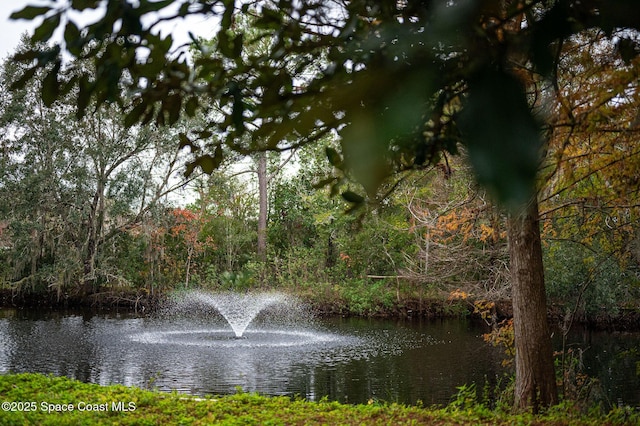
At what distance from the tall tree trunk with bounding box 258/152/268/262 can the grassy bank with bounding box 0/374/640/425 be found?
13039 mm

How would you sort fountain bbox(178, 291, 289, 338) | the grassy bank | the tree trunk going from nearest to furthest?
1. the grassy bank
2. the tree trunk
3. fountain bbox(178, 291, 289, 338)

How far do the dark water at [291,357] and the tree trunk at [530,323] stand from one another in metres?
1.02

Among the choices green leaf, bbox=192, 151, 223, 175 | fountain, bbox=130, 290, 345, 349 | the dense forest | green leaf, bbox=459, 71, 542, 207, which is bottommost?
fountain, bbox=130, 290, 345, 349

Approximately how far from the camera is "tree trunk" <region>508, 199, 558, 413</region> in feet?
15.9

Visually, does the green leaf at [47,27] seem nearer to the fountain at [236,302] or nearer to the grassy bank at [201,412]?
the grassy bank at [201,412]

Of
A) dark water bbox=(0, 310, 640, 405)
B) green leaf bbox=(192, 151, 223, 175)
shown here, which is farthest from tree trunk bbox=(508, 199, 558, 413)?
green leaf bbox=(192, 151, 223, 175)

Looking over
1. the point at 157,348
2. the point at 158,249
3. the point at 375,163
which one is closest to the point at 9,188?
the point at 158,249

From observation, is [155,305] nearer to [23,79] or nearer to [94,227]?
[94,227]

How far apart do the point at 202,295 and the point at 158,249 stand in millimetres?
1716

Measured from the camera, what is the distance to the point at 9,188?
1514 cm

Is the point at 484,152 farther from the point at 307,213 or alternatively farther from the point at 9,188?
the point at 307,213

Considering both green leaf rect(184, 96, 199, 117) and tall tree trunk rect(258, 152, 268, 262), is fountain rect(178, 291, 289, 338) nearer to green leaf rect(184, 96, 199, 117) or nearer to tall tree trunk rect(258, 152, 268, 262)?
tall tree trunk rect(258, 152, 268, 262)

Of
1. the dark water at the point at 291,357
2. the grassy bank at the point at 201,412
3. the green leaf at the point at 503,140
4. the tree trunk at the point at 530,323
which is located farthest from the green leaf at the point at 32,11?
the dark water at the point at 291,357

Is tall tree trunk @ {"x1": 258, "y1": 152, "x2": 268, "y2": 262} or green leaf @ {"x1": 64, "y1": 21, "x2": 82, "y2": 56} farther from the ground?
tall tree trunk @ {"x1": 258, "y1": 152, "x2": 268, "y2": 262}
